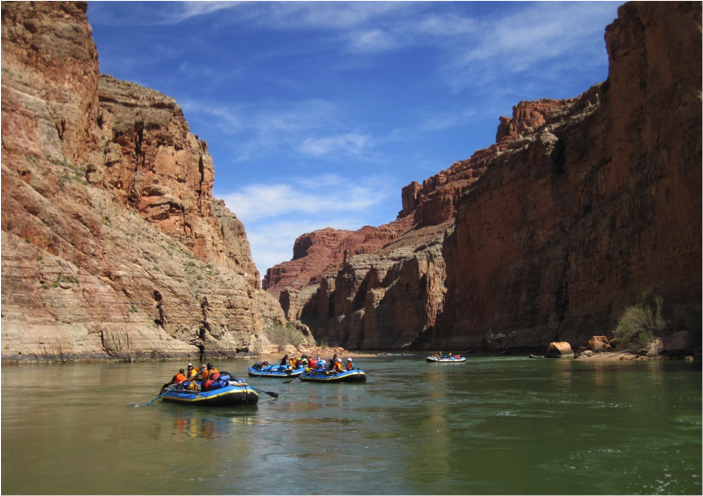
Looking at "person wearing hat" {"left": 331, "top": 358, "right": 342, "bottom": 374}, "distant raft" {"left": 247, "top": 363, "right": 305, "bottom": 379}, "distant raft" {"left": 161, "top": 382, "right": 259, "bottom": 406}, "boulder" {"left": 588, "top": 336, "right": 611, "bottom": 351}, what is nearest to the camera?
→ "distant raft" {"left": 161, "top": 382, "right": 259, "bottom": 406}

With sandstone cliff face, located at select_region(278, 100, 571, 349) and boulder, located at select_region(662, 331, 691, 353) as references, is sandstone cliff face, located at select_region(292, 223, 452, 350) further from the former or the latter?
boulder, located at select_region(662, 331, 691, 353)

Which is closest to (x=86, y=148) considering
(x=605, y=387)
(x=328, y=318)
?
(x=605, y=387)

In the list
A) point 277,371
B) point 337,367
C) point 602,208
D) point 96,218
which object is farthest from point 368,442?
point 602,208

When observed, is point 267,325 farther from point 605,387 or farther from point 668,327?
point 605,387

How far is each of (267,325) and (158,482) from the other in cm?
6937

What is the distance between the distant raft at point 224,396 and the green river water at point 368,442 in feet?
1.01

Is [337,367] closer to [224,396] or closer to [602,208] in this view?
[224,396]

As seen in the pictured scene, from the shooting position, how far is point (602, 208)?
186 ft

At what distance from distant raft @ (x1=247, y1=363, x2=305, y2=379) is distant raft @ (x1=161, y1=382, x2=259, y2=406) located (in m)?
15.9

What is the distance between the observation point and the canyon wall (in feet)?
141

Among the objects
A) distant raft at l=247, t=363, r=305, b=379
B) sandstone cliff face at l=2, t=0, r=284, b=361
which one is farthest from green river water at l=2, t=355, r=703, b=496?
sandstone cliff face at l=2, t=0, r=284, b=361

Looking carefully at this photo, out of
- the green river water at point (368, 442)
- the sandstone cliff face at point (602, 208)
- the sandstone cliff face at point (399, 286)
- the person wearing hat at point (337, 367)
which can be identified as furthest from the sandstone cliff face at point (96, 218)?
the sandstone cliff face at point (399, 286)

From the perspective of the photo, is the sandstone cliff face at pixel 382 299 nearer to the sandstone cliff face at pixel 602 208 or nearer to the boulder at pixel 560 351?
the sandstone cliff face at pixel 602 208

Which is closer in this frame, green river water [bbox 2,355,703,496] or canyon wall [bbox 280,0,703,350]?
green river water [bbox 2,355,703,496]
